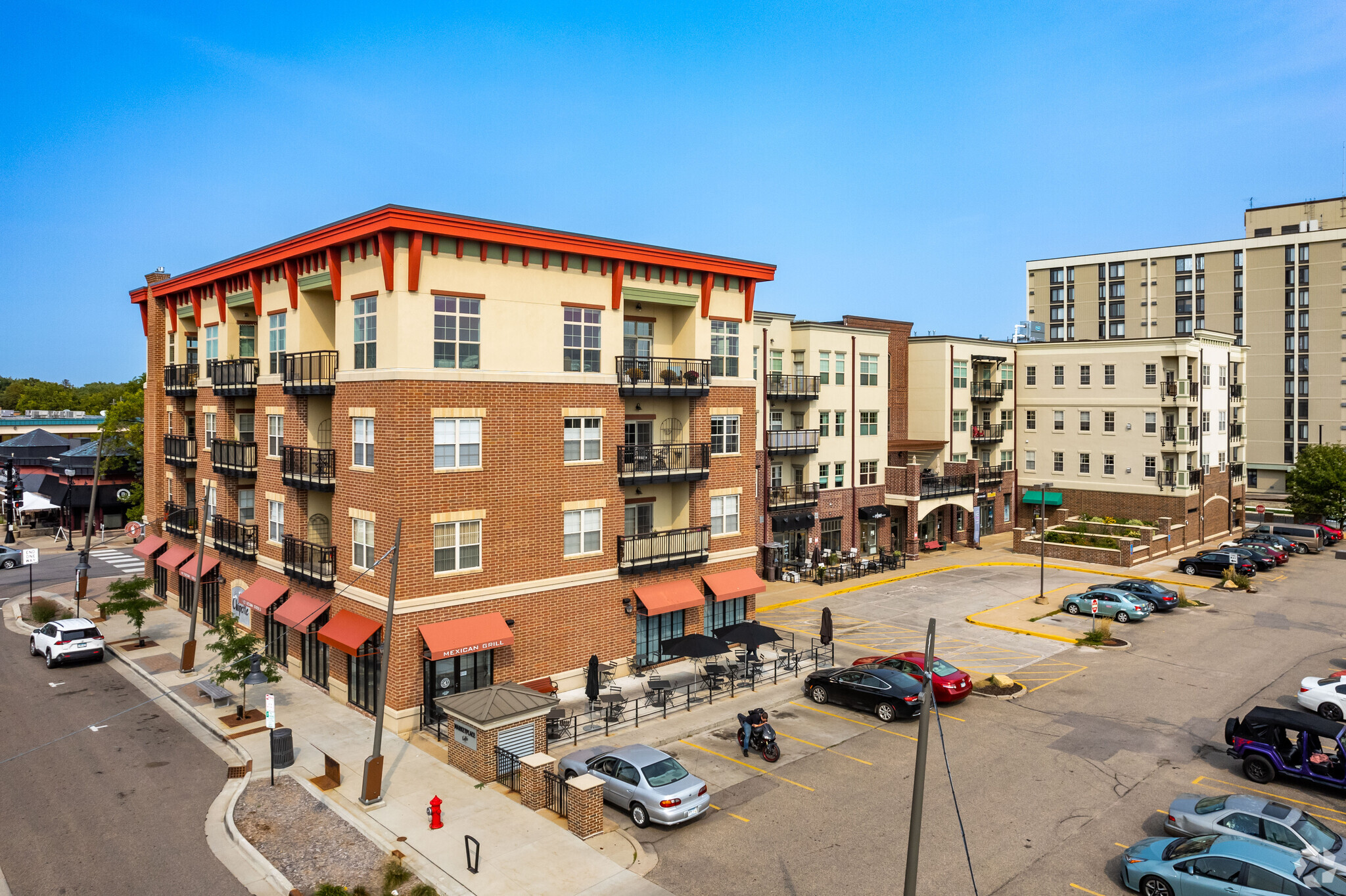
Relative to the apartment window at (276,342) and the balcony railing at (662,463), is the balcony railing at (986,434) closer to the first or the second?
the balcony railing at (662,463)

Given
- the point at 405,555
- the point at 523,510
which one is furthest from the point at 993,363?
the point at 405,555

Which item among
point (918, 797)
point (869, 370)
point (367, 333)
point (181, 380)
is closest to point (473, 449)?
point (367, 333)

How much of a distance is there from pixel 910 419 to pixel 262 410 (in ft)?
155

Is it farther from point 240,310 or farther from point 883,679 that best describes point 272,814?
point 240,310

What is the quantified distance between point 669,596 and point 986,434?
42.9 m

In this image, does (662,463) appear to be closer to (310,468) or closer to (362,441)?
(362,441)

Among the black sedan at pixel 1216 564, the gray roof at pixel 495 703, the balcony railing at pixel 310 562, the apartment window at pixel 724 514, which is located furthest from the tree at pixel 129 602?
the black sedan at pixel 1216 564

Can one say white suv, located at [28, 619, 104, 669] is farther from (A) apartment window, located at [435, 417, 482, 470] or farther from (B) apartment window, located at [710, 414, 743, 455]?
(B) apartment window, located at [710, 414, 743, 455]

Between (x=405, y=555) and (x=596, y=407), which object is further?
(x=596, y=407)

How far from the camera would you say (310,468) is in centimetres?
2961

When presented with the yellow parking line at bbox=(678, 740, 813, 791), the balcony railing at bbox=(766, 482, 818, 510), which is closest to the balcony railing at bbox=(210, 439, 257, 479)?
the yellow parking line at bbox=(678, 740, 813, 791)

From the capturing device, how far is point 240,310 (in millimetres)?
37719

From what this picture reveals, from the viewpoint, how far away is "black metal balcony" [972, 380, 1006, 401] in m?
65.3

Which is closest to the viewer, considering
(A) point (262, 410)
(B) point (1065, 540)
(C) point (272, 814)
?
(C) point (272, 814)
